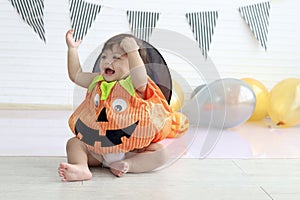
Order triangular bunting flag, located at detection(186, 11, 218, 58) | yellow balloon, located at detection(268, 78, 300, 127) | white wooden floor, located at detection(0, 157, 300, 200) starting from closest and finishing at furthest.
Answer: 1. white wooden floor, located at detection(0, 157, 300, 200)
2. yellow balloon, located at detection(268, 78, 300, 127)
3. triangular bunting flag, located at detection(186, 11, 218, 58)

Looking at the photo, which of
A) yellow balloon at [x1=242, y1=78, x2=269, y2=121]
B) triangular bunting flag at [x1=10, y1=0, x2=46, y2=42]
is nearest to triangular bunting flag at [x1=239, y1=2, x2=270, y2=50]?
yellow balloon at [x1=242, y1=78, x2=269, y2=121]

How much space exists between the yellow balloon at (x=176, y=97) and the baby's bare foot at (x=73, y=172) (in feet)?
1.37

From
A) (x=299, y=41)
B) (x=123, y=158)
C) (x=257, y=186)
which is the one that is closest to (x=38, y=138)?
(x=123, y=158)

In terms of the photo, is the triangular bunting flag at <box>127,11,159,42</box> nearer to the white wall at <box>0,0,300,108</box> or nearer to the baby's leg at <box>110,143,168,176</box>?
the white wall at <box>0,0,300,108</box>

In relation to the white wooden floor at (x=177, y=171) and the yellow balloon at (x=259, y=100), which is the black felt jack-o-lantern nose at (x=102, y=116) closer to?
the white wooden floor at (x=177, y=171)

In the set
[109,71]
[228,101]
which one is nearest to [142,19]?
[228,101]

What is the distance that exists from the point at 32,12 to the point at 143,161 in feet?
4.39

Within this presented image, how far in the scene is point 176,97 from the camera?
6.25 ft

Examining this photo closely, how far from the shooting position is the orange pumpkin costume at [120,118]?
159 cm

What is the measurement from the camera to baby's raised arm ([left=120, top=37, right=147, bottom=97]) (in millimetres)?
1576

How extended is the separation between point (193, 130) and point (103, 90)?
1.27 ft

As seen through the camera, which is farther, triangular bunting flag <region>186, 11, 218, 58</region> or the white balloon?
triangular bunting flag <region>186, 11, 218, 58</region>

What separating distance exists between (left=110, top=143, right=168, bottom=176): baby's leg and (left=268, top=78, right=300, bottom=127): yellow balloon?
3.08 ft

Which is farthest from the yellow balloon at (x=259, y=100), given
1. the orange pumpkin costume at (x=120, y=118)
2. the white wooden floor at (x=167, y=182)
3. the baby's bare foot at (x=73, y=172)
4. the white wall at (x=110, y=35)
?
the baby's bare foot at (x=73, y=172)
